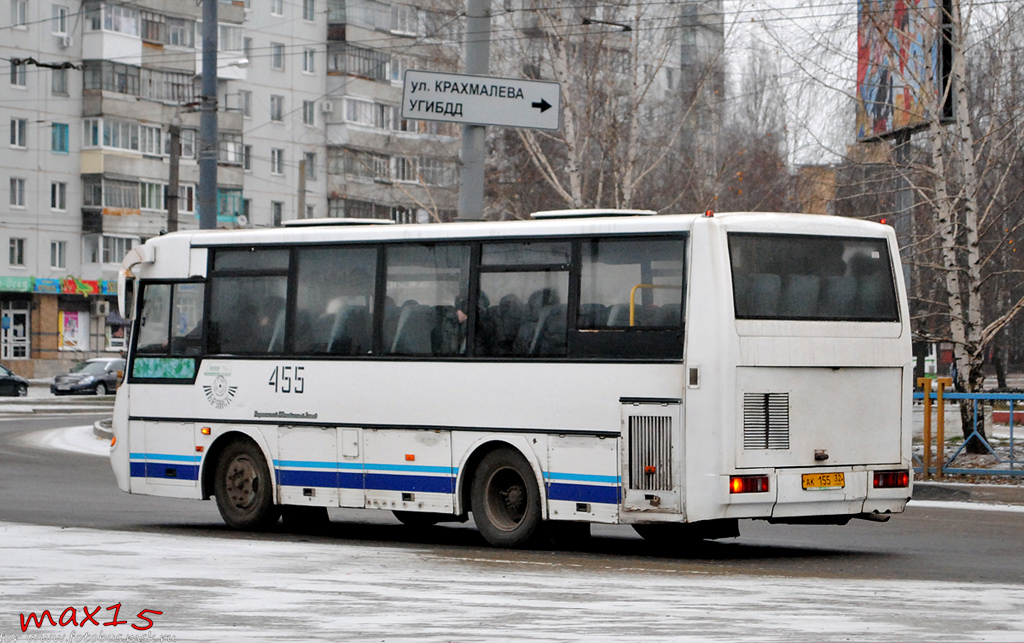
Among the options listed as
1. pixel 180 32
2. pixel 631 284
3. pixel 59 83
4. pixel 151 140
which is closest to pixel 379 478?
pixel 631 284

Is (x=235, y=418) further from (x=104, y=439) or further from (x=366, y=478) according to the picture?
(x=104, y=439)

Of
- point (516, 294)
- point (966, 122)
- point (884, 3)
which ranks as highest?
point (884, 3)

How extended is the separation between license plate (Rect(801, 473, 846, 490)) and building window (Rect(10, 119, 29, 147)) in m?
59.6

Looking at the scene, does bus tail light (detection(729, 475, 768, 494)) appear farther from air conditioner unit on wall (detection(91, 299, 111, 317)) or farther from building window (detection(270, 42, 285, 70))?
building window (detection(270, 42, 285, 70))

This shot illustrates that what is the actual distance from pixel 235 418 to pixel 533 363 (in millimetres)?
3586

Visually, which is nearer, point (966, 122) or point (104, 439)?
point (966, 122)

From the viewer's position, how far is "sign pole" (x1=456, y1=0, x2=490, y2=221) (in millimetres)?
18922

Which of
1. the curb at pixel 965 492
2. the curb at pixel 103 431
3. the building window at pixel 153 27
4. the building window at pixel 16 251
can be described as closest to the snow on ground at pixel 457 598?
the curb at pixel 965 492

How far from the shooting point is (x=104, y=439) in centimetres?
3328

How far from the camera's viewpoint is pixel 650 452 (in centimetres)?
1343

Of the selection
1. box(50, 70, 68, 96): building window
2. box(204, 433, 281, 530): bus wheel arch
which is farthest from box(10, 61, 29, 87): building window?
box(204, 433, 281, 530): bus wheel arch

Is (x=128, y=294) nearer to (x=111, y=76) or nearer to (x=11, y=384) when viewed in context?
(x=11, y=384)

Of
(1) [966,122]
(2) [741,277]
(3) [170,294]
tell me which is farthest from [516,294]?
(1) [966,122]

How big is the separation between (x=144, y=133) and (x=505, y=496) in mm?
60989
